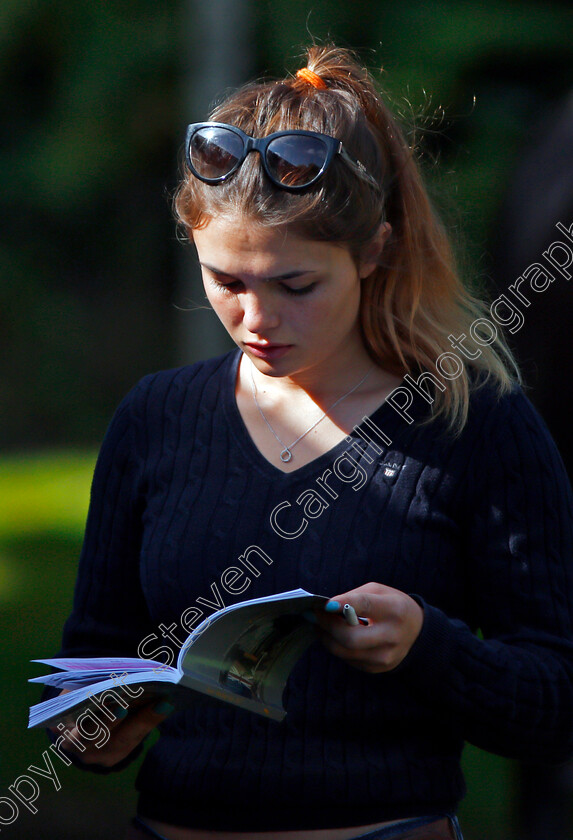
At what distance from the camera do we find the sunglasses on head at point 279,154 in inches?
56.9

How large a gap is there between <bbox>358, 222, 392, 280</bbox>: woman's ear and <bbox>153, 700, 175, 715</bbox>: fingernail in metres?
0.72

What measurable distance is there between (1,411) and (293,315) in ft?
14.8

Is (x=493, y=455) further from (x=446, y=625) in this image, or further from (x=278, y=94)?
(x=278, y=94)

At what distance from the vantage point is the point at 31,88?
538cm

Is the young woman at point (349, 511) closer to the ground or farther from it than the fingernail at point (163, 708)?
farther from it

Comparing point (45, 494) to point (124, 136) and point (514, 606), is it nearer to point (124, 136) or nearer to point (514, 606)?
point (124, 136)

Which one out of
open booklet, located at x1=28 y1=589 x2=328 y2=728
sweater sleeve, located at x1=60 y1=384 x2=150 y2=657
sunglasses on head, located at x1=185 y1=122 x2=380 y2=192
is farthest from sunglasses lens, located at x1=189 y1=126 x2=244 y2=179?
open booklet, located at x1=28 y1=589 x2=328 y2=728

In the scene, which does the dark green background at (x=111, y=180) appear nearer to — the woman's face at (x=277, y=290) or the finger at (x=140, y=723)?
the woman's face at (x=277, y=290)

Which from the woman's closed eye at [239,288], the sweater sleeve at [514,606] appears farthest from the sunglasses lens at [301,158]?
the sweater sleeve at [514,606]

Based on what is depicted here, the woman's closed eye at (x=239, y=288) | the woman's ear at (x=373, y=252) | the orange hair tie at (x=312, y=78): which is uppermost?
the orange hair tie at (x=312, y=78)

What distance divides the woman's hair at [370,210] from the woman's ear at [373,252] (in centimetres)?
1

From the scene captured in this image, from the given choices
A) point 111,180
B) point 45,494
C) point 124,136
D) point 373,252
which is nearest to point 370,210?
point 373,252

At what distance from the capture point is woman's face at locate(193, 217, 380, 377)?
4.73 feet

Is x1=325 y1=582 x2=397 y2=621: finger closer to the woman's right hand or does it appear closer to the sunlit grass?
the woman's right hand
